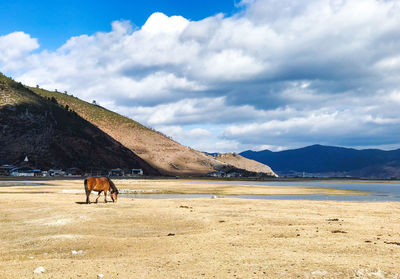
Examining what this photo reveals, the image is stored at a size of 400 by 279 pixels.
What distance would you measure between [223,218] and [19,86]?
155 meters

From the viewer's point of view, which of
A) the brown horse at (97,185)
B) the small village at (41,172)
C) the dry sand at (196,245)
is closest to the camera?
the dry sand at (196,245)

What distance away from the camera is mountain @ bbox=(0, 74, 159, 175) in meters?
126

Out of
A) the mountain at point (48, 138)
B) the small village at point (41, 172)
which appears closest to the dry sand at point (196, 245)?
the small village at point (41, 172)

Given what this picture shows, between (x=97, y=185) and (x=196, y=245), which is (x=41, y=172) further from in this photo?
(x=196, y=245)

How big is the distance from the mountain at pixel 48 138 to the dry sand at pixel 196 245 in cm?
11322

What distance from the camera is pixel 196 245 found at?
1416 centimetres

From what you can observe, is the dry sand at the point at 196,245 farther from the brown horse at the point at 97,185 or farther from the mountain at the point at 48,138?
the mountain at the point at 48,138

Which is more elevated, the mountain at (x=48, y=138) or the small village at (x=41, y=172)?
the mountain at (x=48, y=138)

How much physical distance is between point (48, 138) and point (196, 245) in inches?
5158

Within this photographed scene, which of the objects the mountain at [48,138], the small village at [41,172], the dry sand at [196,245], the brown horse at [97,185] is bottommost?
the dry sand at [196,245]

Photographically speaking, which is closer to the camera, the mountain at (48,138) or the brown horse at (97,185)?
the brown horse at (97,185)

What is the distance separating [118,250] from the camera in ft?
44.4

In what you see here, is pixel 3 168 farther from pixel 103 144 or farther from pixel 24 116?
pixel 103 144

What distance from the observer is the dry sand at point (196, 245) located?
10375mm
